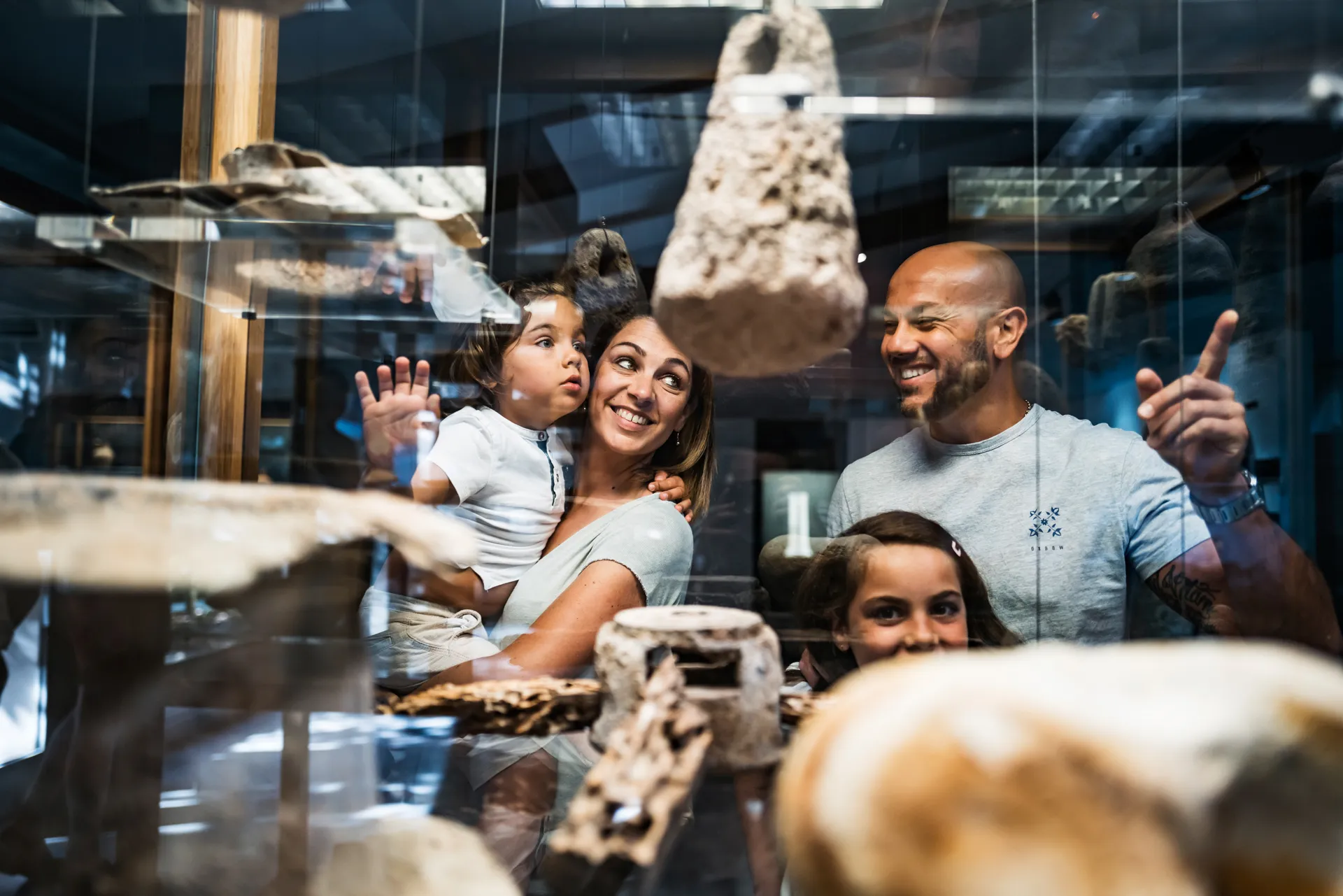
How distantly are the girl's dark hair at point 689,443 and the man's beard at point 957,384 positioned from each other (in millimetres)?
357

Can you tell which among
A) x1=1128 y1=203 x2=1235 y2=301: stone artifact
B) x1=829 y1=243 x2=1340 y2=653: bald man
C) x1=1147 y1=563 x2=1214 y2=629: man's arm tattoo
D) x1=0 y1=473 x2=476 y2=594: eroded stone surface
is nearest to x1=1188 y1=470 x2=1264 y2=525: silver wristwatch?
x1=829 y1=243 x2=1340 y2=653: bald man

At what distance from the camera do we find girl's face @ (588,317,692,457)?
63.5 inches

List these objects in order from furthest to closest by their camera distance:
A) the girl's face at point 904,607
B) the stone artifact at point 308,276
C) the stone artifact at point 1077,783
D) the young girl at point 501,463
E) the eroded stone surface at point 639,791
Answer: the young girl at point 501,463, the girl's face at point 904,607, the stone artifact at point 308,276, the eroded stone surface at point 639,791, the stone artifact at point 1077,783

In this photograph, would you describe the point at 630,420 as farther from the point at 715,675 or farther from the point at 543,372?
the point at 715,675

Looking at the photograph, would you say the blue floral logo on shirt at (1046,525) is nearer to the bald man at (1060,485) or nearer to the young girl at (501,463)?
the bald man at (1060,485)

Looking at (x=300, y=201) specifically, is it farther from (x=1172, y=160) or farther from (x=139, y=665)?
(x=1172, y=160)

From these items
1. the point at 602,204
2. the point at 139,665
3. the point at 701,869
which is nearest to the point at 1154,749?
the point at 701,869

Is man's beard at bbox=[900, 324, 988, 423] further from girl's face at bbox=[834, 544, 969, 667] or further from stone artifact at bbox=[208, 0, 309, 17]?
stone artifact at bbox=[208, 0, 309, 17]

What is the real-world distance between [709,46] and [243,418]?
1.10m

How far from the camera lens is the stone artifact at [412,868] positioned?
93cm

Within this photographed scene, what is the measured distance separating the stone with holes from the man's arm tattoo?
804 mm

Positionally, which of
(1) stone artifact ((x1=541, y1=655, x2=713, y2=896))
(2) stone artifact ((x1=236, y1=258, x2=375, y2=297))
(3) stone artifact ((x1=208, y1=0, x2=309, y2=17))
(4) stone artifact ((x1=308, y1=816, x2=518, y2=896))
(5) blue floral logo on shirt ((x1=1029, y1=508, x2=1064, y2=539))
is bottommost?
(4) stone artifact ((x1=308, y1=816, x2=518, y2=896))

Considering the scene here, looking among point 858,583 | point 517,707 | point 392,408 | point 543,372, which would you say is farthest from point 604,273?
point 517,707

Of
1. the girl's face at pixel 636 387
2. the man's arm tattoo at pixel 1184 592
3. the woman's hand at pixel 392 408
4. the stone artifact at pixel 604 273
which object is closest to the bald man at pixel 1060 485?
the man's arm tattoo at pixel 1184 592
